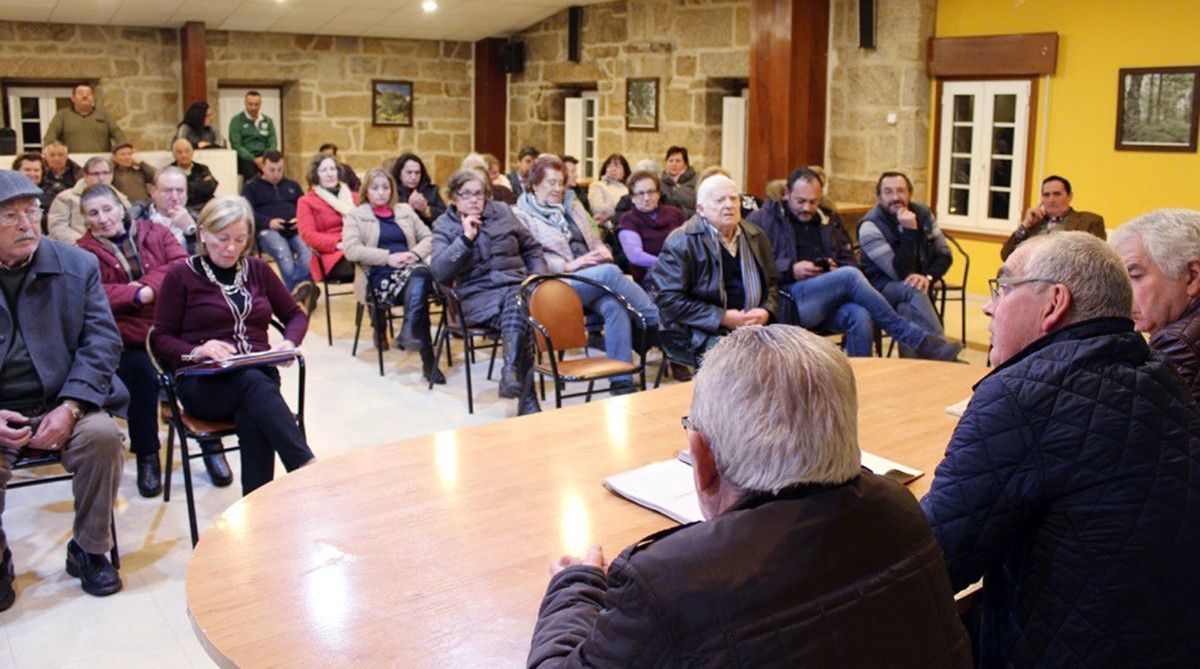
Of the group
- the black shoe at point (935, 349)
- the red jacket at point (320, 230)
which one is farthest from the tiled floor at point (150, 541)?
the black shoe at point (935, 349)

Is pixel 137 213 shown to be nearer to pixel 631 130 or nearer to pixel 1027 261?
pixel 1027 261

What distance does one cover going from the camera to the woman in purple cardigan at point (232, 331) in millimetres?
3738

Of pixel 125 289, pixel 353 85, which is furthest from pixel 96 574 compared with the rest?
pixel 353 85

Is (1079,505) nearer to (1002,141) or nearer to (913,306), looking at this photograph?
(913,306)

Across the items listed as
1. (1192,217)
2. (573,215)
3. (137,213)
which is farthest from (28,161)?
(1192,217)

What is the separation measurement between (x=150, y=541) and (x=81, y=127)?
753cm

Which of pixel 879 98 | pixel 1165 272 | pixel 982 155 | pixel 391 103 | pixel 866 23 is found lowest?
pixel 1165 272

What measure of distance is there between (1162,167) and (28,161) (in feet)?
24.4

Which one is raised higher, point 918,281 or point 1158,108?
point 1158,108

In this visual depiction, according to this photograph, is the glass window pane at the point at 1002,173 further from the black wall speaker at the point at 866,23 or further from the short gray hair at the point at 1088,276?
the short gray hair at the point at 1088,276

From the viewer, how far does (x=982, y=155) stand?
8.71 meters

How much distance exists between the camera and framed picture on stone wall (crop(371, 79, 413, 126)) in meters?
13.0

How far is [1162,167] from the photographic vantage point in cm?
759

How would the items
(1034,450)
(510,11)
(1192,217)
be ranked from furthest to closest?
(510,11) → (1192,217) → (1034,450)
